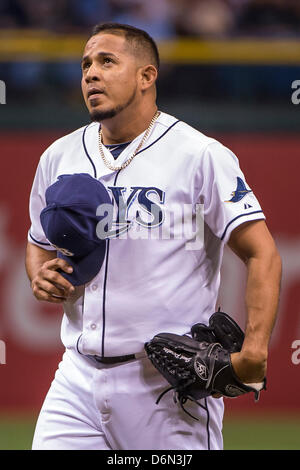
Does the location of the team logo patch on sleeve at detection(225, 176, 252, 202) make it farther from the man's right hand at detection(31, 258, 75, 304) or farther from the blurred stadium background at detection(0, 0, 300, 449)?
the blurred stadium background at detection(0, 0, 300, 449)

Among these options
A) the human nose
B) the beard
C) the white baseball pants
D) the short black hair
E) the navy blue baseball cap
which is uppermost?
the short black hair

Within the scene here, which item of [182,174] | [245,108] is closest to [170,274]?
[182,174]

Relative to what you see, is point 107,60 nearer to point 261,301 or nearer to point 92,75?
point 92,75

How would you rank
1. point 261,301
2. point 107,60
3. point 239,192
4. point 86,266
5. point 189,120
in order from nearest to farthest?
point 261,301 → point 239,192 → point 86,266 → point 107,60 → point 189,120

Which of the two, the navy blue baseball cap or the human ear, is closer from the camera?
the navy blue baseball cap

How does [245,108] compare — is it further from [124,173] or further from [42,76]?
[124,173]

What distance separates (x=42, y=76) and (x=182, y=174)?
4282mm

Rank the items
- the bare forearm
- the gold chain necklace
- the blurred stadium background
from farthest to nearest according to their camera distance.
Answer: the blurred stadium background → the gold chain necklace → the bare forearm

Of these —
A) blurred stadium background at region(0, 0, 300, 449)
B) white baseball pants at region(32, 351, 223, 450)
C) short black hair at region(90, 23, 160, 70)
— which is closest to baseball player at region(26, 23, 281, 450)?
white baseball pants at region(32, 351, 223, 450)

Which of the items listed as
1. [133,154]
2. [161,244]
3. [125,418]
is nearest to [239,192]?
[161,244]

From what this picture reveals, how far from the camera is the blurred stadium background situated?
22.4ft

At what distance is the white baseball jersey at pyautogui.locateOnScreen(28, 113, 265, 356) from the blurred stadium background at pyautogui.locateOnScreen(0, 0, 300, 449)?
290cm

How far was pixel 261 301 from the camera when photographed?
3.29 metres

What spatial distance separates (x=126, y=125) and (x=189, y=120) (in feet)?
11.5
